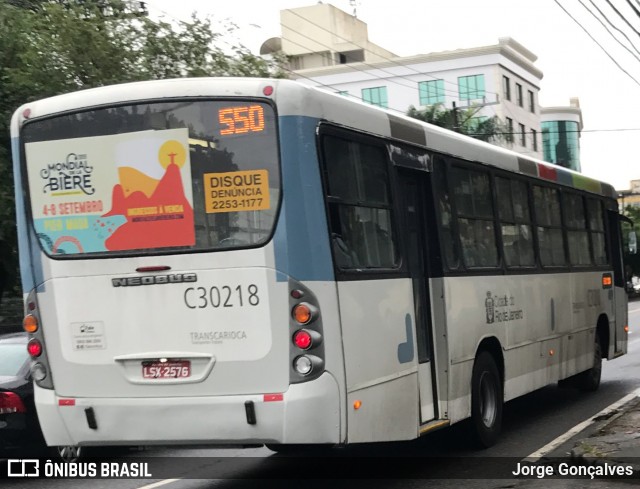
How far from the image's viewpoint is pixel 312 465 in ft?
32.7

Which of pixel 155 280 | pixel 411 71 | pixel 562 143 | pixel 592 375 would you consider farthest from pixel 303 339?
pixel 562 143

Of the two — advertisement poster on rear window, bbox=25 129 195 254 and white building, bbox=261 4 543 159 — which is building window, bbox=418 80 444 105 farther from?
advertisement poster on rear window, bbox=25 129 195 254

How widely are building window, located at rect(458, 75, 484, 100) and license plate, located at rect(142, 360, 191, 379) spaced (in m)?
64.7

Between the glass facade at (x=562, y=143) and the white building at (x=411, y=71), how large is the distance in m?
5.55

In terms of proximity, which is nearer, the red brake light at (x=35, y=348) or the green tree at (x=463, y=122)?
the red brake light at (x=35, y=348)

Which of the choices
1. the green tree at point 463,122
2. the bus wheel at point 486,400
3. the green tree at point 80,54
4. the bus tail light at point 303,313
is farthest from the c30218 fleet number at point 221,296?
the green tree at point 463,122

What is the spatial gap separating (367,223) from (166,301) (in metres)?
1.72

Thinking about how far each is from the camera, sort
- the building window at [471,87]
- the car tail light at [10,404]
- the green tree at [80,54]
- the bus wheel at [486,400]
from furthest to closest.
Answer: the building window at [471,87] → the green tree at [80,54] → the bus wheel at [486,400] → the car tail light at [10,404]

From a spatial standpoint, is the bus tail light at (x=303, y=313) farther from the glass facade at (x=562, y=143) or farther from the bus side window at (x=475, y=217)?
the glass facade at (x=562, y=143)

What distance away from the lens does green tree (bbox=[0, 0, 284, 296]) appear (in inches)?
845

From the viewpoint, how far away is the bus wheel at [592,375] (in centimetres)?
1480

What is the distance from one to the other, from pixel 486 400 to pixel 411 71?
6438 cm

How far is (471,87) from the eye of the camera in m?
70.8
